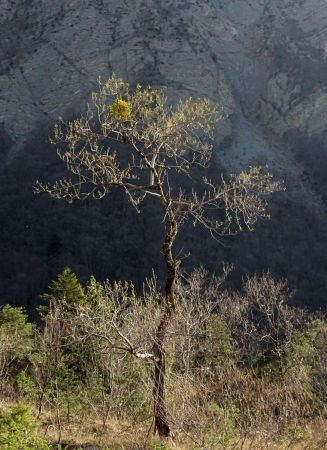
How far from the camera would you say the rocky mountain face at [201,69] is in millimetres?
85312

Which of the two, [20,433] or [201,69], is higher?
[20,433]

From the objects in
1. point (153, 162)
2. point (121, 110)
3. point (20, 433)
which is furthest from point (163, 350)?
point (121, 110)

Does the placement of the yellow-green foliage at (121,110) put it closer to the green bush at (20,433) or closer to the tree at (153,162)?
the tree at (153,162)

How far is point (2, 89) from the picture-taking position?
293 feet

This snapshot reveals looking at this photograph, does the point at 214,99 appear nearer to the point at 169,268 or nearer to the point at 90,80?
the point at 90,80

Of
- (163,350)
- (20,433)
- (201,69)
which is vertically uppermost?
(20,433)

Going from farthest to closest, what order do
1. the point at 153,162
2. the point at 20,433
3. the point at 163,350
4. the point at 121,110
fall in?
the point at 153,162
the point at 163,350
the point at 121,110
the point at 20,433

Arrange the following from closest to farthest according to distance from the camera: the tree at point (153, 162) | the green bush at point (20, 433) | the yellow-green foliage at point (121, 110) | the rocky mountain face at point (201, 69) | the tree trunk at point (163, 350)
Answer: the green bush at point (20, 433) < the yellow-green foliage at point (121, 110) < the tree at point (153, 162) < the tree trunk at point (163, 350) < the rocky mountain face at point (201, 69)

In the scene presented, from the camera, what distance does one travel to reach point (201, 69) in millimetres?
91375

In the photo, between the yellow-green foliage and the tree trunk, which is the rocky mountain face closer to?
the tree trunk

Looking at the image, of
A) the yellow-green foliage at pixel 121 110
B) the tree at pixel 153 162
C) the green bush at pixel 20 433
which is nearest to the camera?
the green bush at pixel 20 433

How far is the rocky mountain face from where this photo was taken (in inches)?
3359

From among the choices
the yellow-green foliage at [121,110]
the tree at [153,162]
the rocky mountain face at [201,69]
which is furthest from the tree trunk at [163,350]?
the rocky mountain face at [201,69]

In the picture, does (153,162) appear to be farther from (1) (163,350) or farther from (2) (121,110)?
(1) (163,350)
